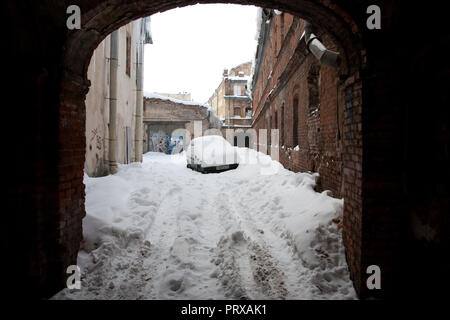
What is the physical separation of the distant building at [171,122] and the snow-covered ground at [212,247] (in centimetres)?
1971

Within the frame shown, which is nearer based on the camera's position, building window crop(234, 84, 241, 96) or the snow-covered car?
the snow-covered car

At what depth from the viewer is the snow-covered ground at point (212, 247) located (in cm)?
346

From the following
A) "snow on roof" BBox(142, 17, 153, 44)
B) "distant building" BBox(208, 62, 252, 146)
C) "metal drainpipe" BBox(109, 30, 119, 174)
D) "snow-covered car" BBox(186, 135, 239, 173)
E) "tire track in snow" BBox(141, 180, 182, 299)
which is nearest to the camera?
"tire track in snow" BBox(141, 180, 182, 299)

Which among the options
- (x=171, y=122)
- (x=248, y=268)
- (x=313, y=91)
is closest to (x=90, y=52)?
(x=248, y=268)

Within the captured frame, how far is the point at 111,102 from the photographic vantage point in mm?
8883

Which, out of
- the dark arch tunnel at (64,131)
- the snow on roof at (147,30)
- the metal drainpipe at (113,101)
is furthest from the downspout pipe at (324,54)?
the snow on roof at (147,30)

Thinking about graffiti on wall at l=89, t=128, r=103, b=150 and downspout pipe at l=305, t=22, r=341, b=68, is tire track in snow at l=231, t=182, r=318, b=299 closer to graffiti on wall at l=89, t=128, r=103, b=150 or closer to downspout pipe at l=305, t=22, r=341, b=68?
downspout pipe at l=305, t=22, r=341, b=68

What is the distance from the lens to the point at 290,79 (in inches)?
403

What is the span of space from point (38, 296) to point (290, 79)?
9.39 meters

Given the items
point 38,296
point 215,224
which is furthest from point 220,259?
point 38,296

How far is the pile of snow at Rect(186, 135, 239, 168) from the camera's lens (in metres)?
13.3

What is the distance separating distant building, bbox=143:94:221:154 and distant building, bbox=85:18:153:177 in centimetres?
1252

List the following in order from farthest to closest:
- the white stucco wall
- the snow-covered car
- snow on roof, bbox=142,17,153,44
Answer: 1. snow on roof, bbox=142,17,153,44
2. the snow-covered car
3. the white stucco wall

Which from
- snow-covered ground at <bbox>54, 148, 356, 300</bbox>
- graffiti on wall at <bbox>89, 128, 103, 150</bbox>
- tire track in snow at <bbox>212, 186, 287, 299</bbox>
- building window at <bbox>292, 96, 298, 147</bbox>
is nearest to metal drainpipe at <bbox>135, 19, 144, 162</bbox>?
graffiti on wall at <bbox>89, 128, 103, 150</bbox>
